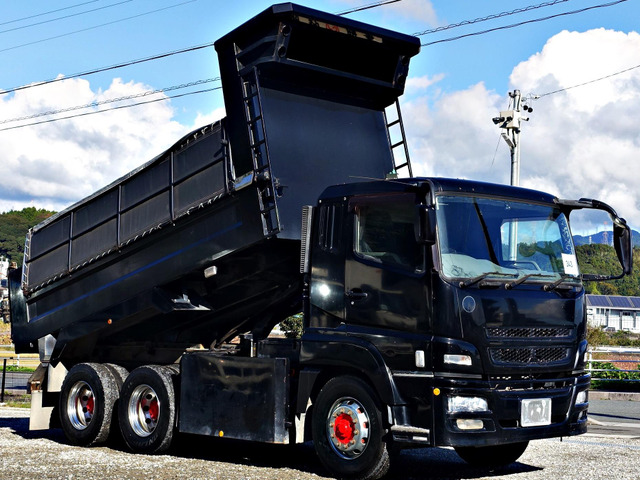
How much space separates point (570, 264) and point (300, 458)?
3.65 m

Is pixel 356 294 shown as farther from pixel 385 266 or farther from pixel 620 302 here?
pixel 620 302

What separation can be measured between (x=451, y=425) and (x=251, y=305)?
12.1 ft

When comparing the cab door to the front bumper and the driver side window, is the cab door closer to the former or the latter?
the driver side window

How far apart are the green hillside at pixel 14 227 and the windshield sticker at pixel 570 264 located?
136529 millimetres

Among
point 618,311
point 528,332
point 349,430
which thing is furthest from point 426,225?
point 618,311

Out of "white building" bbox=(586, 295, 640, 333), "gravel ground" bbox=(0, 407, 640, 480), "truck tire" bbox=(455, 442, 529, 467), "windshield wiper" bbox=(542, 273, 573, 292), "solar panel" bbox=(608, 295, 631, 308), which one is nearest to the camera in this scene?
"windshield wiper" bbox=(542, 273, 573, 292)

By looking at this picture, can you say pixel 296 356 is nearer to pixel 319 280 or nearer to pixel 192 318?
pixel 319 280

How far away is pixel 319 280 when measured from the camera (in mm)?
8703

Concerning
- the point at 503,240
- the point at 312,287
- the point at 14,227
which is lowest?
the point at 312,287

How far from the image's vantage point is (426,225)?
748 cm

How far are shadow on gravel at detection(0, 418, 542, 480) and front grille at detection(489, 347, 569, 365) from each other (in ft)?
4.35

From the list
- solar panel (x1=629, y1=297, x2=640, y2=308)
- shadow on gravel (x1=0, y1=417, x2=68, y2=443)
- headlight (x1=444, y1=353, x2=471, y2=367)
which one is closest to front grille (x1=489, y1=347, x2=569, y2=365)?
headlight (x1=444, y1=353, x2=471, y2=367)

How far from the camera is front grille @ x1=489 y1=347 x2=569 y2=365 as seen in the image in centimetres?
771

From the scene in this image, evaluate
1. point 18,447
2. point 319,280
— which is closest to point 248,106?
point 319,280
